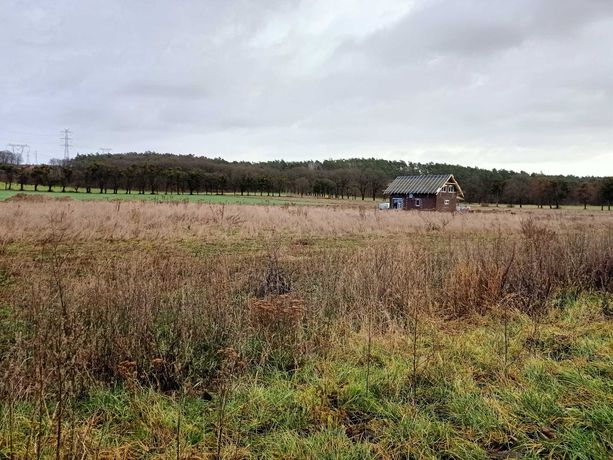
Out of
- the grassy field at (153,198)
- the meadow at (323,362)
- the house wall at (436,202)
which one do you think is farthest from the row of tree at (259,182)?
the meadow at (323,362)

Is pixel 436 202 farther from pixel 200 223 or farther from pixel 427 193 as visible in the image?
pixel 200 223

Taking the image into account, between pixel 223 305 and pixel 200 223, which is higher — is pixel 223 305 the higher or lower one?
the lower one

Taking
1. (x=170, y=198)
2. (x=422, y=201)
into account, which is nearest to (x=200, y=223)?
(x=170, y=198)

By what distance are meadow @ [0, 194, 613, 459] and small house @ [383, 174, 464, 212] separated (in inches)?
1693

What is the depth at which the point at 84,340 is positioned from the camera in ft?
13.8

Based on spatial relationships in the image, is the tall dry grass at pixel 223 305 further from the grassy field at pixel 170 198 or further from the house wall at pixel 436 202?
the house wall at pixel 436 202

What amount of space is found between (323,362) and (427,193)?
4900 cm

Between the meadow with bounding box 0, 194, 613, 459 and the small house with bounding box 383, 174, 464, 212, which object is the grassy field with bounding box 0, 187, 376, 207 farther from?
the meadow with bounding box 0, 194, 613, 459

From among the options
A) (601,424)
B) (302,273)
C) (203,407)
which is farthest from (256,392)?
(302,273)

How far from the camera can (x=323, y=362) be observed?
414cm

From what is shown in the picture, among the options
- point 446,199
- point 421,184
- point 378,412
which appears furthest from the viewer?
point 421,184

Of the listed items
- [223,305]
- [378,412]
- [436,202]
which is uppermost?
[436,202]

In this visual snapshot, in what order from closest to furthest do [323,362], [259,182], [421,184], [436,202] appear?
[323,362], [436,202], [421,184], [259,182]

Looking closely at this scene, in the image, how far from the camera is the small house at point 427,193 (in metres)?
49.6
